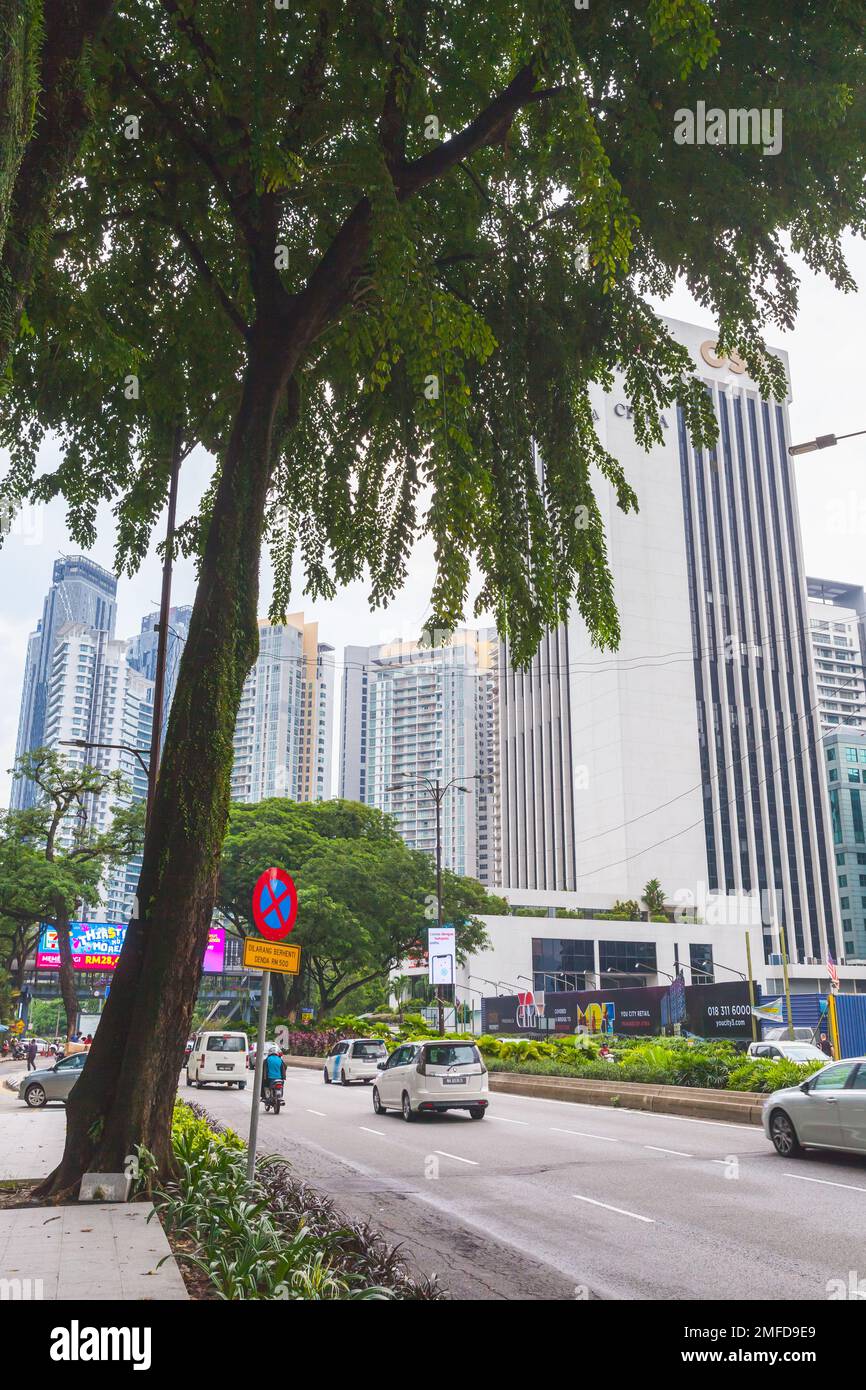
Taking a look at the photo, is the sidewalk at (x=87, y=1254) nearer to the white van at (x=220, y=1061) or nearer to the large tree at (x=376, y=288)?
the large tree at (x=376, y=288)

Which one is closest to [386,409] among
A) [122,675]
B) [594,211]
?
[594,211]

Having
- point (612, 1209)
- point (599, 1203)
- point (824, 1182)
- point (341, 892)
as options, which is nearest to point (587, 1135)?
point (824, 1182)

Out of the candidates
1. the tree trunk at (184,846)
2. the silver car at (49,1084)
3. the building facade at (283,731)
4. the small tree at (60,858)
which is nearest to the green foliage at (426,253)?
the tree trunk at (184,846)

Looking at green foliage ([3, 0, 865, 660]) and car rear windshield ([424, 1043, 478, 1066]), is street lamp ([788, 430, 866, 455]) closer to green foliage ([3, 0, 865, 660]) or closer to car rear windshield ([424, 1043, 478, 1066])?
green foliage ([3, 0, 865, 660])

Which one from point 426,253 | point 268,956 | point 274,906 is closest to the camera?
point 426,253

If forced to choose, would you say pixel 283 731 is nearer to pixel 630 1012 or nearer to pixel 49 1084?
pixel 630 1012

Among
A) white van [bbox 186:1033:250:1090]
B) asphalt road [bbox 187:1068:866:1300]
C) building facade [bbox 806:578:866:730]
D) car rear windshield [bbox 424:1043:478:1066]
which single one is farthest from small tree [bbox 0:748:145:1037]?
building facade [bbox 806:578:866:730]

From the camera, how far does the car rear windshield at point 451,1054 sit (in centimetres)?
2227

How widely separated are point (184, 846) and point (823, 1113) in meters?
9.29

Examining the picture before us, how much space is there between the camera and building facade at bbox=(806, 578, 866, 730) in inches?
6348

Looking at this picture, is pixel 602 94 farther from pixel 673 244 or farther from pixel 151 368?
pixel 151 368

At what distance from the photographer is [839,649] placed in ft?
571

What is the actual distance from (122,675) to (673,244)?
3946 inches

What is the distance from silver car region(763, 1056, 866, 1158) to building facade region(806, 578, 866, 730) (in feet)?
491
